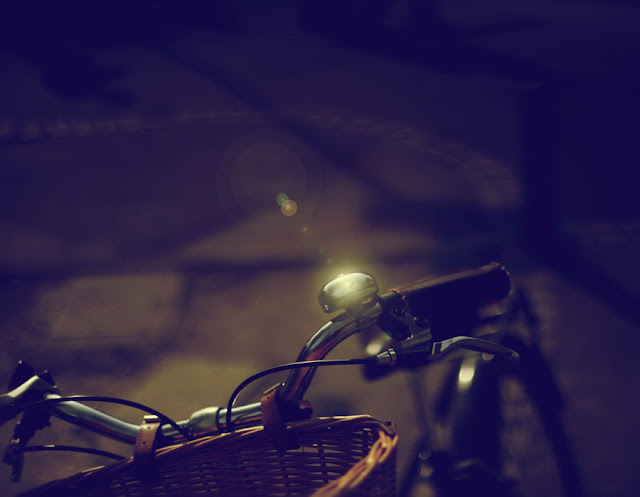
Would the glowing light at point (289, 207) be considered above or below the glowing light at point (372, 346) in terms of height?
above

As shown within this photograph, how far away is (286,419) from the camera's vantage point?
3.30ft

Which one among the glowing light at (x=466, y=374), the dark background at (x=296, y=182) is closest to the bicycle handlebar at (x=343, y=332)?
the glowing light at (x=466, y=374)

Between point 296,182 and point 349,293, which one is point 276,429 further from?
point 296,182

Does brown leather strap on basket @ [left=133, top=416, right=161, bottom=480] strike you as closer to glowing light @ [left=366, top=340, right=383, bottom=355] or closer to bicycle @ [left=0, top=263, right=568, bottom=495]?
bicycle @ [left=0, top=263, right=568, bottom=495]

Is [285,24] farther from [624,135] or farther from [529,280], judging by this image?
[529,280]

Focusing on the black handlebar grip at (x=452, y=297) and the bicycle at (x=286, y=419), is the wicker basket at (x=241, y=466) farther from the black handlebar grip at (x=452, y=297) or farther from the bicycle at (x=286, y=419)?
the black handlebar grip at (x=452, y=297)

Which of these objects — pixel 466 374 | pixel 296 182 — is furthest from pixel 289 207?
pixel 466 374

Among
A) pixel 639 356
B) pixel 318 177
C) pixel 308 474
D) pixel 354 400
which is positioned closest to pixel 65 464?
pixel 354 400

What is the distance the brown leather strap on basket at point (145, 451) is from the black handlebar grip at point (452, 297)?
2.22 feet

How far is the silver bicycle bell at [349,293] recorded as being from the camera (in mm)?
932

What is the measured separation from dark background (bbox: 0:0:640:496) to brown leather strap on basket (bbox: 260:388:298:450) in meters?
1.20

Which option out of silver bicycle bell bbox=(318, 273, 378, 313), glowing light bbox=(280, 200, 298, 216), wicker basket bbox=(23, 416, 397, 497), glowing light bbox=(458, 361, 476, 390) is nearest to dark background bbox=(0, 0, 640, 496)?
glowing light bbox=(280, 200, 298, 216)

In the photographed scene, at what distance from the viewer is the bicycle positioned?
0.97 meters

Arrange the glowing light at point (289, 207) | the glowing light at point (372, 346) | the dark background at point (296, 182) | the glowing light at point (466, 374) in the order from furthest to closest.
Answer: the glowing light at point (289, 207), the dark background at point (296, 182), the glowing light at point (372, 346), the glowing light at point (466, 374)
